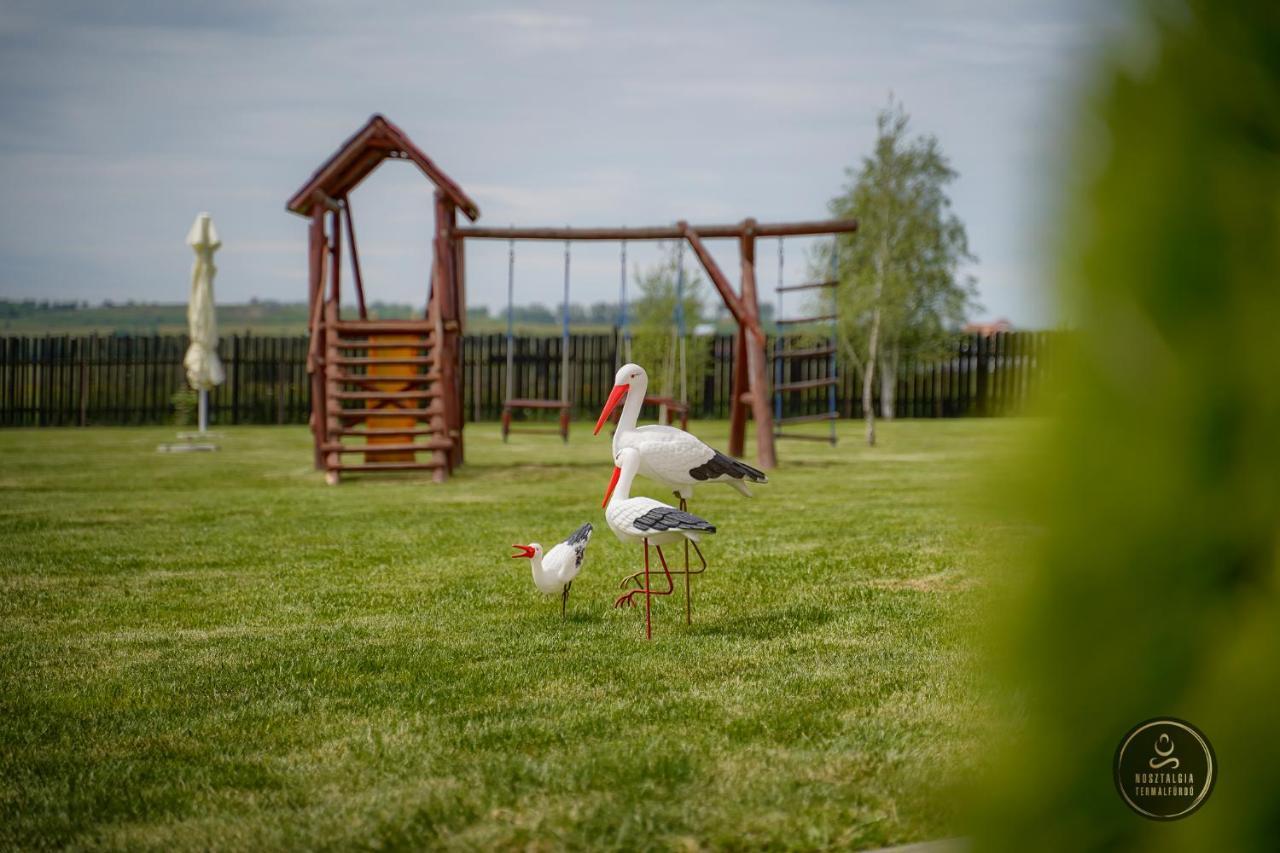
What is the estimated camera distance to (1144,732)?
1.13 meters

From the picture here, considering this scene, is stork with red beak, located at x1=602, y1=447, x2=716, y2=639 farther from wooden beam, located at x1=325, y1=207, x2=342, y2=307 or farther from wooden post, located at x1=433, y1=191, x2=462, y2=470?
wooden beam, located at x1=325, y1=207, x2=342, y2=307

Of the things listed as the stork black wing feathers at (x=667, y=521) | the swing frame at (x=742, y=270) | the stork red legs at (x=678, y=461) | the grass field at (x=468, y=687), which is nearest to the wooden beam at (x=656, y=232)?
the swing frame at (x=742, y=270)

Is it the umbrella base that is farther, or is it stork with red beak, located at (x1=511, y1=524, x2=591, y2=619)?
the umbrella base

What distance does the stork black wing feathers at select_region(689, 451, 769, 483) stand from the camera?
6145mm

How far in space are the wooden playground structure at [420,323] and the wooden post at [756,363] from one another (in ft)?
0.04

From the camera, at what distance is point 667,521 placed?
5090mm

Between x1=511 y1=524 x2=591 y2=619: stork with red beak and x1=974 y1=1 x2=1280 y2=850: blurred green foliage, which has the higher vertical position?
x1=974 y1=1 x2=1280 y2=850: blurred green foliage

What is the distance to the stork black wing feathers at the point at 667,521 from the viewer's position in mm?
5066

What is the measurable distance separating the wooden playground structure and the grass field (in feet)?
12.1

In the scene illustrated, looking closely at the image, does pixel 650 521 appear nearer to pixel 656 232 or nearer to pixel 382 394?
pixel 382 394

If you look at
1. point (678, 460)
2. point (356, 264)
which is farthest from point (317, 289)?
point (678, 460)

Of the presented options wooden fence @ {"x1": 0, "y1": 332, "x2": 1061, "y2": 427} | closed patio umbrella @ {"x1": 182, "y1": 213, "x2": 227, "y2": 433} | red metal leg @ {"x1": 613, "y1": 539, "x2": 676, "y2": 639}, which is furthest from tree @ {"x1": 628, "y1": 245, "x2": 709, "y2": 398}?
red metal leg @ {"x1": 613, "y1": 539, "x2": 676, "y2": 639}

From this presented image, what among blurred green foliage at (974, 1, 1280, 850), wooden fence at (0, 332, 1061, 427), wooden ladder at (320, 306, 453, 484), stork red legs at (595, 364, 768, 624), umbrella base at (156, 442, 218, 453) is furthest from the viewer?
wooden fence at (0, 332, 1061, 427)

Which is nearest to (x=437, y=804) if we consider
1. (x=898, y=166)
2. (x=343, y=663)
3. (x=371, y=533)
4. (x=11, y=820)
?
(x=11, y=820)
